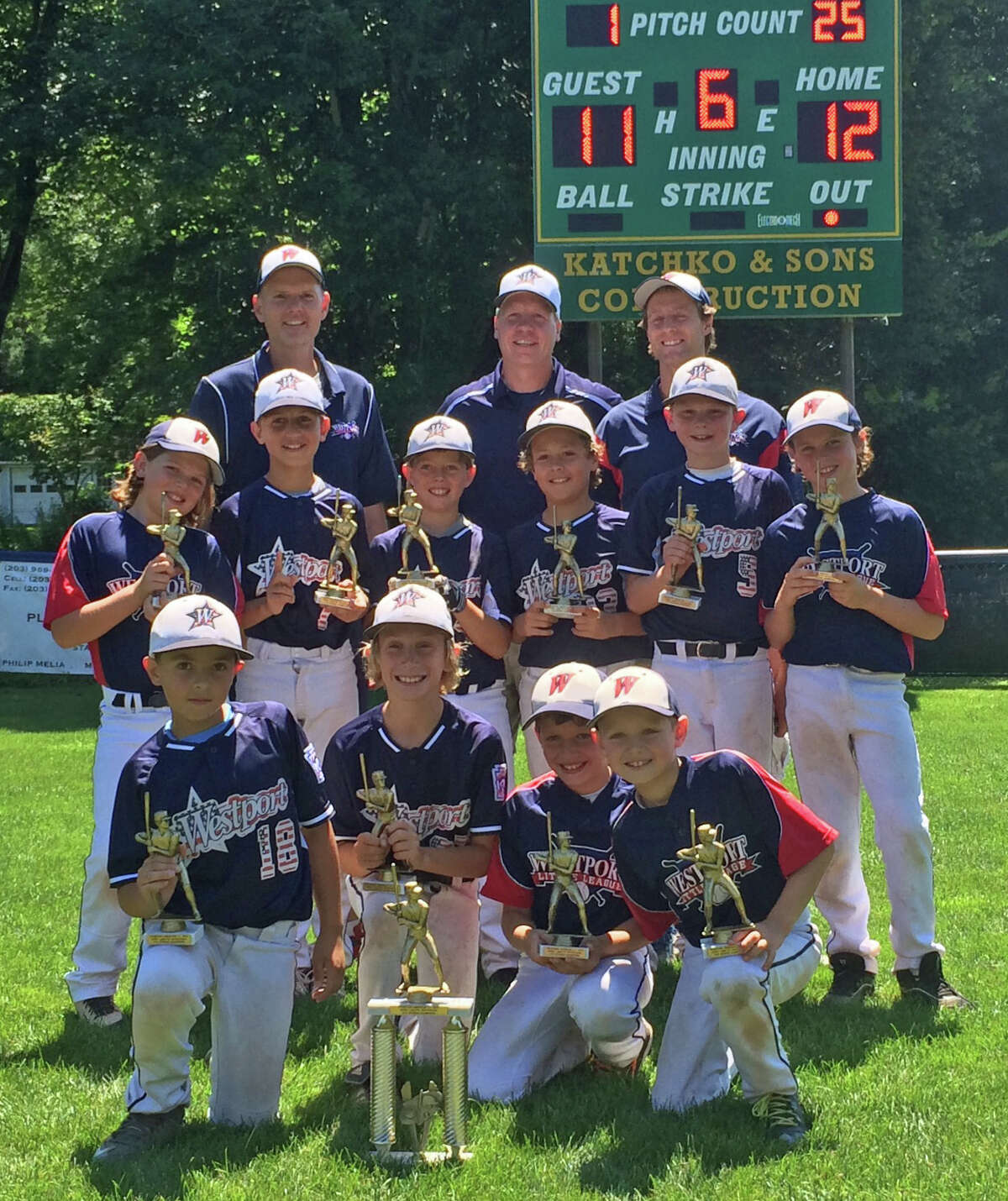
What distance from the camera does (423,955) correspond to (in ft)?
16.9

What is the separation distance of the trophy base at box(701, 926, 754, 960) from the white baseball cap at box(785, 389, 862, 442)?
1.96m

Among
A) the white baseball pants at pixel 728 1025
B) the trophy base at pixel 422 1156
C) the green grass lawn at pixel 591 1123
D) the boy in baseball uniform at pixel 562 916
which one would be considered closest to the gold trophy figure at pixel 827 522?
the boy in baseball uniform at pixel 562 916

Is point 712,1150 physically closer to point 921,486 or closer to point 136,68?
point 136,68

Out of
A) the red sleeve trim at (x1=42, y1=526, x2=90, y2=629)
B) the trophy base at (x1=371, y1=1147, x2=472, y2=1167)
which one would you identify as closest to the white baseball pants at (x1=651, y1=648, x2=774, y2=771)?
the trophy base at (x1=371, y1=1147, x2=472, y2=1167)

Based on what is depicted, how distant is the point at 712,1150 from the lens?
4.26 m

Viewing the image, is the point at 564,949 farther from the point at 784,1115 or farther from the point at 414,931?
the point at 784,1115

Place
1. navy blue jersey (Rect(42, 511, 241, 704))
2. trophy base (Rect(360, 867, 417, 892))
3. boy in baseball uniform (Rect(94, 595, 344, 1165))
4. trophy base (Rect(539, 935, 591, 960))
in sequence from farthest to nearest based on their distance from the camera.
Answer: navy blue jersey (Rect(42, 511, 241, 704)) → trophy base (Rect(539, 935, 591, 960)) → trophy base (Rect(360, 867, 417, 892)) → boy in baseball uniform (Rect(94, 595, 344, 1165))

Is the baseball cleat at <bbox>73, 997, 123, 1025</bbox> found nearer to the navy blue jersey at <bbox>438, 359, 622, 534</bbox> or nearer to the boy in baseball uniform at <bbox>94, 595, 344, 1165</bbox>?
the boy in baseball uniform at <bbox>94, 595, 344, 1165</bbox>

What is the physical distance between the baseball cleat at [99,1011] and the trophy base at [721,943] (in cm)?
239

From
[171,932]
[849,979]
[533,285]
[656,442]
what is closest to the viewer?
[171,932]

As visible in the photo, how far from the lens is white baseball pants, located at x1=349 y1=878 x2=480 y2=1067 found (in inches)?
193

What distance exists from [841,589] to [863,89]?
29.1 feet

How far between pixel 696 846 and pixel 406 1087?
1054 millimetres

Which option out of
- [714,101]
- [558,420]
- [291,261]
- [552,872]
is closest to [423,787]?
[552,872]
